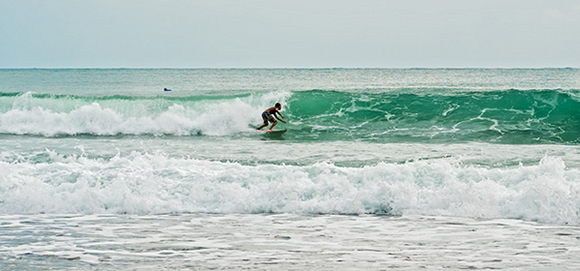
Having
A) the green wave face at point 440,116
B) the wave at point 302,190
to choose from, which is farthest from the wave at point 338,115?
the wave at point 302,190

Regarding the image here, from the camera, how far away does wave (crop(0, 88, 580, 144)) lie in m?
15.5

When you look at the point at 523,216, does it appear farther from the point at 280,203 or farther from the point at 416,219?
the point at 280,203

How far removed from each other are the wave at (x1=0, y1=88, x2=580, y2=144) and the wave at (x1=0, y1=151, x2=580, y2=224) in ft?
20.8

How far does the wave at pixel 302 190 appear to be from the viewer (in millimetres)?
6902

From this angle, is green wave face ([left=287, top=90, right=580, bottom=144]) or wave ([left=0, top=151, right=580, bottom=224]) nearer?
wave ([left=0, top=151, right=580, bottom=224])

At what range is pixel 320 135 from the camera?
15.6 metres

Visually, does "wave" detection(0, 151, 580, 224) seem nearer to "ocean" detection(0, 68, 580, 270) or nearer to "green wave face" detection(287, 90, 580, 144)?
"ocean" detection(0, 68, 580, 270)

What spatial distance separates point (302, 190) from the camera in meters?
7.62

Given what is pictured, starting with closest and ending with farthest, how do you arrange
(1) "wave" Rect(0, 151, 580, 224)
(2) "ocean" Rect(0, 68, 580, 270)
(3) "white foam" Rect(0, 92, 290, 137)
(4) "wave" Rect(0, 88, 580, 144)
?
(2) "ocean" Rect(0, 68, 580, 270) → (1) "wave" Rect(0, 151, 580, 224) → (4) "wave" Rect(0, 88, 580, 144) → (3) "white foam" Rect(0, 92, 290, 137)

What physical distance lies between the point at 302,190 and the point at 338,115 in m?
11.4

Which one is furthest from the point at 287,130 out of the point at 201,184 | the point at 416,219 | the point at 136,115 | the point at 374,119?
the point at 416,219

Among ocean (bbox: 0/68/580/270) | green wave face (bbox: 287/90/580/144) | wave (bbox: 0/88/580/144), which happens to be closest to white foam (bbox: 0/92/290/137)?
wave (bbox: 0/88/580/144)

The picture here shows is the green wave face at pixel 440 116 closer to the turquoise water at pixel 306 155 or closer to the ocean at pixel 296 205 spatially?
the turquoise water at pixel 306 155

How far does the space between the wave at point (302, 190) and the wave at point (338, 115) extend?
6348 mm
